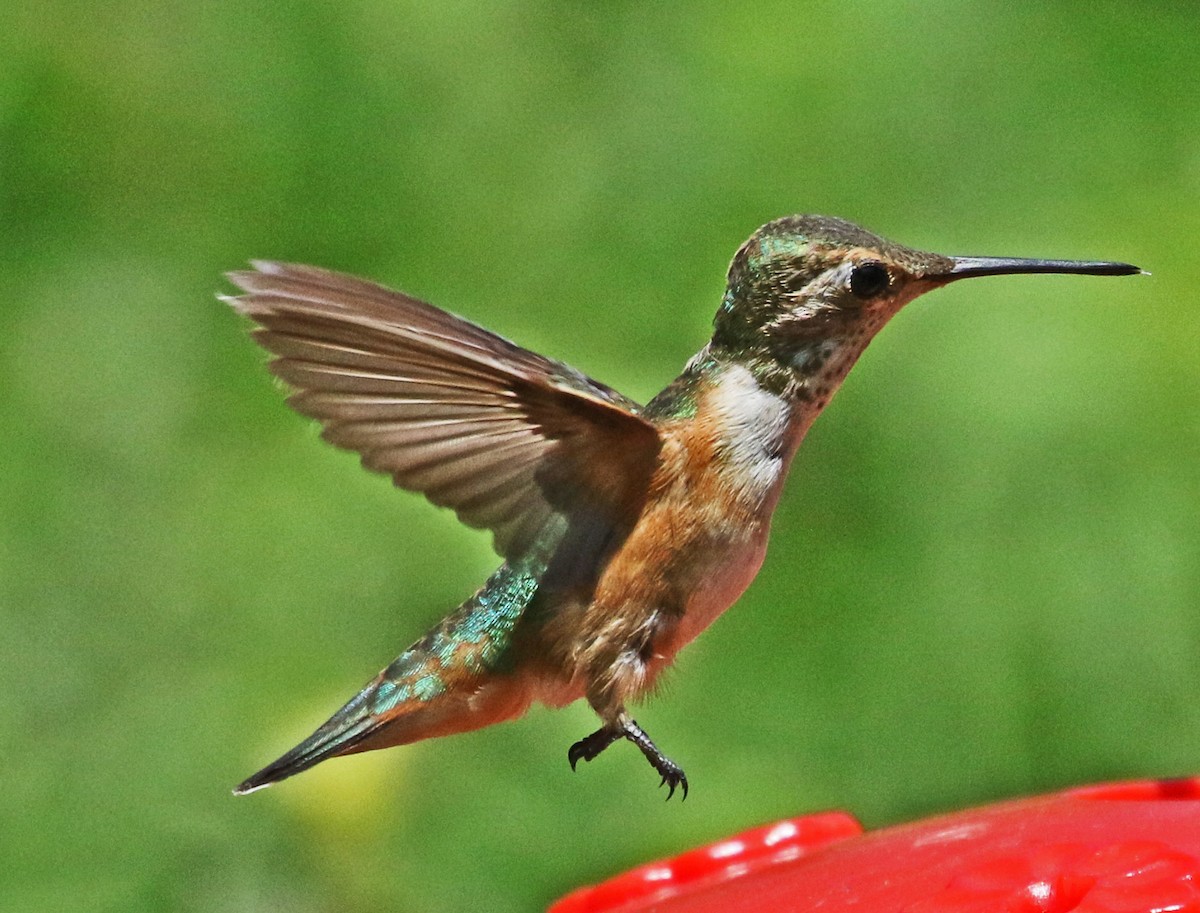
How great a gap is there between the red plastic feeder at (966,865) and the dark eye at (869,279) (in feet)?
2.15

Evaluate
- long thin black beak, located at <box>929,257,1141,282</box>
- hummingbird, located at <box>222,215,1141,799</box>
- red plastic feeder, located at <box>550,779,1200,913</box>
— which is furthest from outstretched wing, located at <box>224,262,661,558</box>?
red plastic feeder, located at <box>550,779,1200,913</box>

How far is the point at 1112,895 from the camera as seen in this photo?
1832 mm

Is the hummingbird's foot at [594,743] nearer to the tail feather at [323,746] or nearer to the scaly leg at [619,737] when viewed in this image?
the scaly leg at [619,737]

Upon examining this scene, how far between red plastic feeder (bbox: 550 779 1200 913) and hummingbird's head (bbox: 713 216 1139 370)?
0.60 meters

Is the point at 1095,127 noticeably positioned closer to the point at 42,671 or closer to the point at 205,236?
the point at 205,236

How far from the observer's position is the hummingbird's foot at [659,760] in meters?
2.01

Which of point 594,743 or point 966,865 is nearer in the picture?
point 966,865

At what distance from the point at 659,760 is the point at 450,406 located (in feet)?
1.55

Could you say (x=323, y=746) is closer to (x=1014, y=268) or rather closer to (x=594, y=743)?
(x=594, y=743)

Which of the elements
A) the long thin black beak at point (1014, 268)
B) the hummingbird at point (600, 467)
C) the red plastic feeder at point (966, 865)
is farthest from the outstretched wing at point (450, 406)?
the red plastic feeder at point (966, 865)

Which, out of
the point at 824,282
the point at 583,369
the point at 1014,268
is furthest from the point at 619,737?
the point at 583,369

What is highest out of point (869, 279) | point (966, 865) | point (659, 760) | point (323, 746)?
point (869, 279)

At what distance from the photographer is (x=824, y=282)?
6.78ft

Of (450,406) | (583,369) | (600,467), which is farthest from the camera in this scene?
(583,369)
